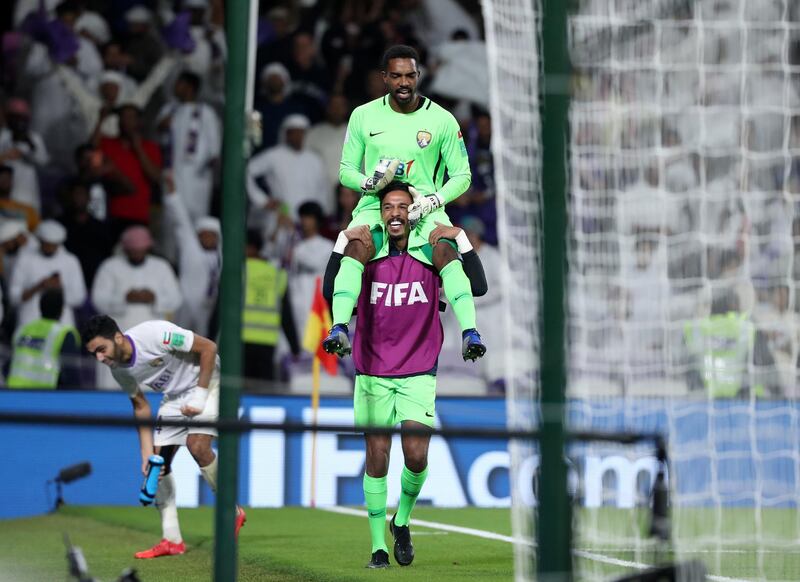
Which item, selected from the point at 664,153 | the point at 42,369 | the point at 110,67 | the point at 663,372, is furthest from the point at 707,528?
the point at 110,67

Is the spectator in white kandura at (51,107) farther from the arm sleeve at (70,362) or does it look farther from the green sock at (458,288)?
the green sock at (458,288)

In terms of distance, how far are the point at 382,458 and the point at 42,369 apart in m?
5.54

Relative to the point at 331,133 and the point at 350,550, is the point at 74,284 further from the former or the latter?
the point at 350,550

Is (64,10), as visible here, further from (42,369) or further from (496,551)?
(496,551)

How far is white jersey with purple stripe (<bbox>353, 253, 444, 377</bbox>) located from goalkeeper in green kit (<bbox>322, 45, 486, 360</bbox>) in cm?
9

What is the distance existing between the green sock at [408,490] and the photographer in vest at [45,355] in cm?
532

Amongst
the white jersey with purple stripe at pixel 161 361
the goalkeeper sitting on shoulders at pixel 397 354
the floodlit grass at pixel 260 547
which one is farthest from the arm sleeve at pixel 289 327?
the goalkeeper sitting on shoulders at pixel 397 354

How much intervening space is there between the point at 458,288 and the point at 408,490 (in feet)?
3.75

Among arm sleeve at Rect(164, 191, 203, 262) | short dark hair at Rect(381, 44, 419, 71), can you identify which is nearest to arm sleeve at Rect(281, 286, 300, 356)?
arm sleeve at Rect(164, 191, 203, 262)

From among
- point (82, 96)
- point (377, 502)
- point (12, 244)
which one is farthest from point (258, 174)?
point (377, 502)

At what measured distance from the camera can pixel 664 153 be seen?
332 inches

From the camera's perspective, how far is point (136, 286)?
13.0 meters

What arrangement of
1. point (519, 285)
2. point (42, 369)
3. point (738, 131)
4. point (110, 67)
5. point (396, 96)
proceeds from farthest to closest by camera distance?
point (110, 67) < point (42, 369) < point (519, 285) < point (738, 131) < point (396, 96)

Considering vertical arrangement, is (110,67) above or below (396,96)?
above
